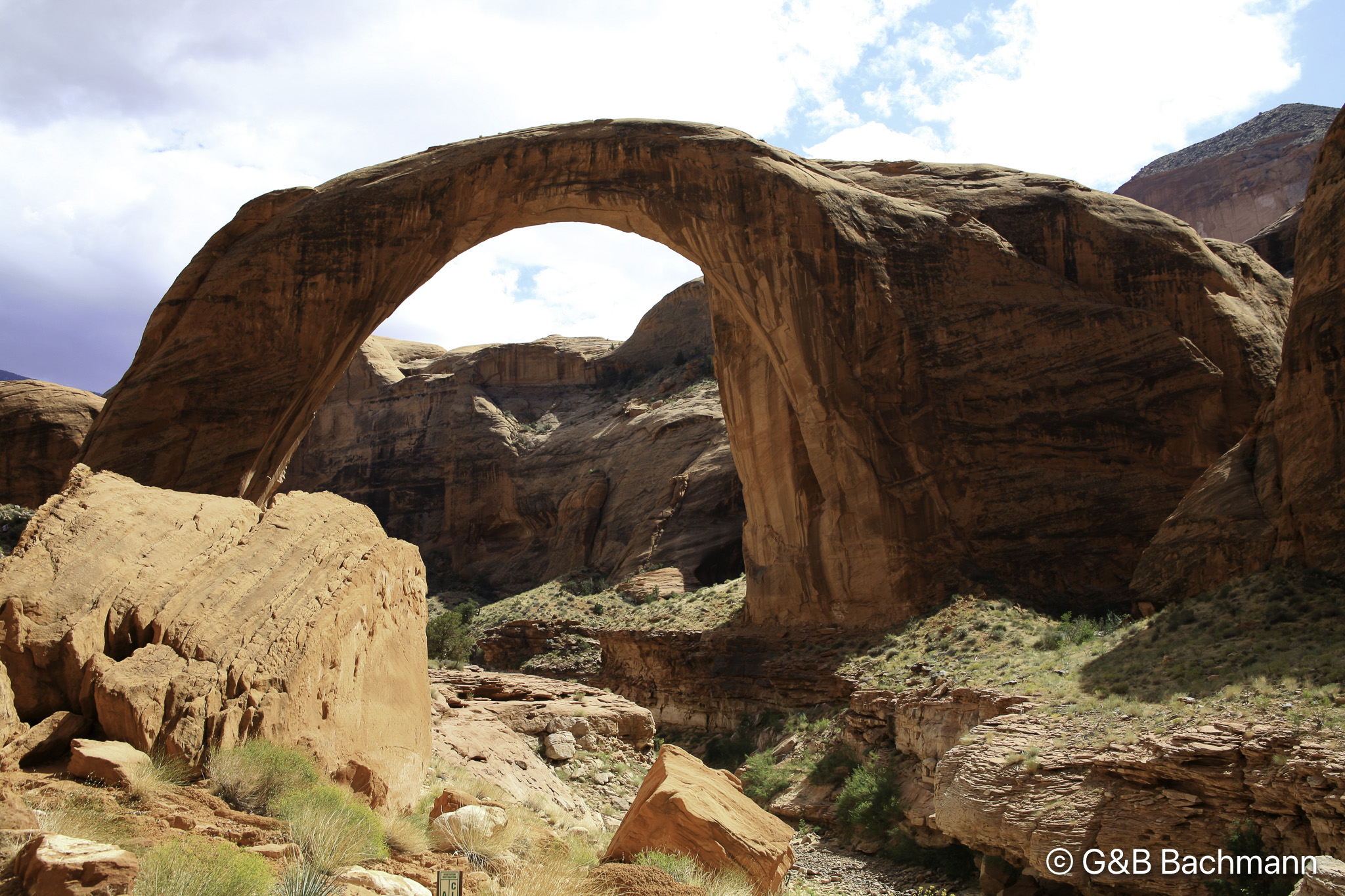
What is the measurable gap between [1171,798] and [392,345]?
162ft

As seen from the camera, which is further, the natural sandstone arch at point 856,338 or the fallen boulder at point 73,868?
the natural sandstone arch at point 856,338

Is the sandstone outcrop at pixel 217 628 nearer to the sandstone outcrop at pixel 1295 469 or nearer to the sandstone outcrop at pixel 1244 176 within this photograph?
the sandstone outcrop at pixel 1295 469

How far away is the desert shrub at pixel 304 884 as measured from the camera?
4371 millimetres

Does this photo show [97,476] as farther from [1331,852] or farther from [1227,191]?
[1227,191]

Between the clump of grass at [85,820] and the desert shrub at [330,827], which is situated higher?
the clump of grass at [85,820]

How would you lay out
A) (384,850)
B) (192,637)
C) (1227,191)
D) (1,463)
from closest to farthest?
1. (384,850)
2. (192,637)
3. (1,463)
4. (1227,191)

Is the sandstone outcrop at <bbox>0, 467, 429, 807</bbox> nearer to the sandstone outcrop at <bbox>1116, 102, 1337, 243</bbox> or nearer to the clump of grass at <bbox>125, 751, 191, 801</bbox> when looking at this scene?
the clump of grass at <bbox>125, 751, 191, 801</bbox>

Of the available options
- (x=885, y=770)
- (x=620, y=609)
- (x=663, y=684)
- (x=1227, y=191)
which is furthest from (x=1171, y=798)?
(x=1227, y=191)

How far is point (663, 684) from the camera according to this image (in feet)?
70.3

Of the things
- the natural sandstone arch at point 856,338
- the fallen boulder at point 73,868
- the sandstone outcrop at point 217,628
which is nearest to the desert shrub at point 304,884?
the fallen boulder at point 73,868

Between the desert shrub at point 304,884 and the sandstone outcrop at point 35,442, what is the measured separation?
24.8 meters

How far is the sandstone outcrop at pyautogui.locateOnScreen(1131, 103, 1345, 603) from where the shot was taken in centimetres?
1096

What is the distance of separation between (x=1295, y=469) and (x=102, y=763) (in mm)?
13383

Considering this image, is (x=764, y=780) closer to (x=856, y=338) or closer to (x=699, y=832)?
(x=699, y=832)
